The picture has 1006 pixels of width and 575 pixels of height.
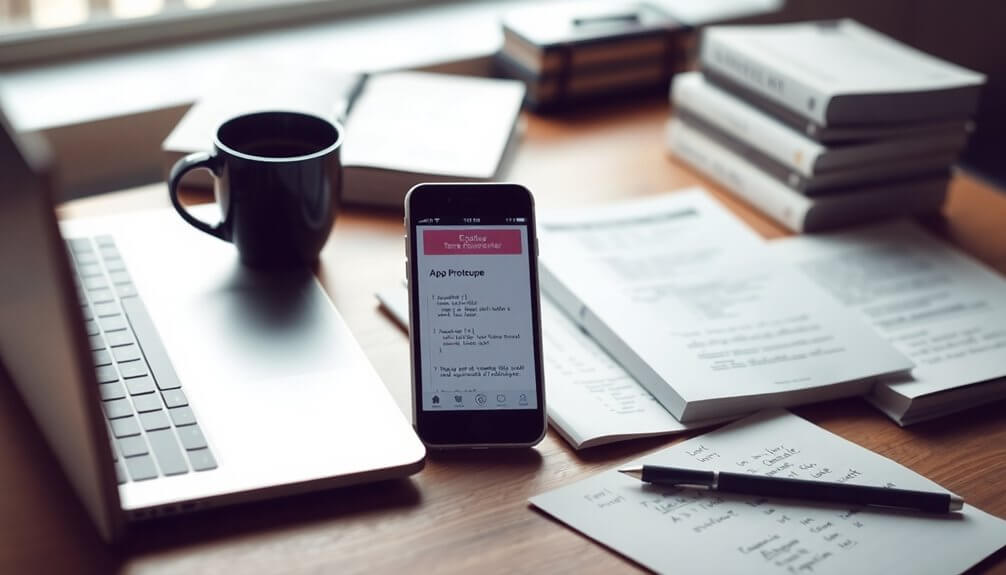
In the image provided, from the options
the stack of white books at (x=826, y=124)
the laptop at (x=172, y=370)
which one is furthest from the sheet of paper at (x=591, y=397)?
the stack of white books at (x=826, y=124)

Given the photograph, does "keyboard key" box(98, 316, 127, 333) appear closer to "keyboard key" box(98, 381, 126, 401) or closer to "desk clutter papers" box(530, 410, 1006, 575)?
"keyboard key" box(98, 381, 126, 401)

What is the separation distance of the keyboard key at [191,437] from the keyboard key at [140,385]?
2.0 inches

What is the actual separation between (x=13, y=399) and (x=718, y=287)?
1.88 feet

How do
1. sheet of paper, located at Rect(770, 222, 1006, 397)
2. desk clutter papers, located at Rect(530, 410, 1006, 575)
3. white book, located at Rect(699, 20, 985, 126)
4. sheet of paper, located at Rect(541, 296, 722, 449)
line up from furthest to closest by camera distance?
white book, located at Rect(699, 20, 985, 126), sheet of paper, located at Rect(770, 222, 1006, 397), sheet of paper, located at Rect(541, 296, 722, 449), desk clutter papers, located at Rect(530, 410, 1006, 575)

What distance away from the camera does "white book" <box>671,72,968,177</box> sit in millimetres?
992

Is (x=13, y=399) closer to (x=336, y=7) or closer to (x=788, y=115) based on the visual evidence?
(x=788, y=115)

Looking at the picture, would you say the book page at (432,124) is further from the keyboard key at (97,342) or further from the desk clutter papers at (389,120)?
the keyboard key at (97,342)

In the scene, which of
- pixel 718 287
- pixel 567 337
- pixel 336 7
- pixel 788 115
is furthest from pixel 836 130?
pixel 336 7

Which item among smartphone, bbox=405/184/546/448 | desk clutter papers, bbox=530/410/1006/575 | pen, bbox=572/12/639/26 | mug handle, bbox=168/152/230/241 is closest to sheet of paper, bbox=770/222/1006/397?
desk clutter papers, bbox=530/410/1006/575

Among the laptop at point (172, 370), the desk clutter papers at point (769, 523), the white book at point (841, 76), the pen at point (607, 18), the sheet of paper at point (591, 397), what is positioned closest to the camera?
the laptop at point (172, 370)

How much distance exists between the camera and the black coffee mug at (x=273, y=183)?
785 millimetres

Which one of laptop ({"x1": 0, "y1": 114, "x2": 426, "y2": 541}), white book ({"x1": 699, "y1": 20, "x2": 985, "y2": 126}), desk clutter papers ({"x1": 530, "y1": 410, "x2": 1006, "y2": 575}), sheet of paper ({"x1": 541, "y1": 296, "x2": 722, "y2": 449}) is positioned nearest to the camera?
laptop ({"x1": 0, "y1": 114, "x2": 426, "y2": 541})

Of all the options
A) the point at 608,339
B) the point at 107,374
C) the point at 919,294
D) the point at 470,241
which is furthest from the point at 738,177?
the point at 107,374

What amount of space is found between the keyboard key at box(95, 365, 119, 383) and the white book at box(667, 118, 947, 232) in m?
0.67
